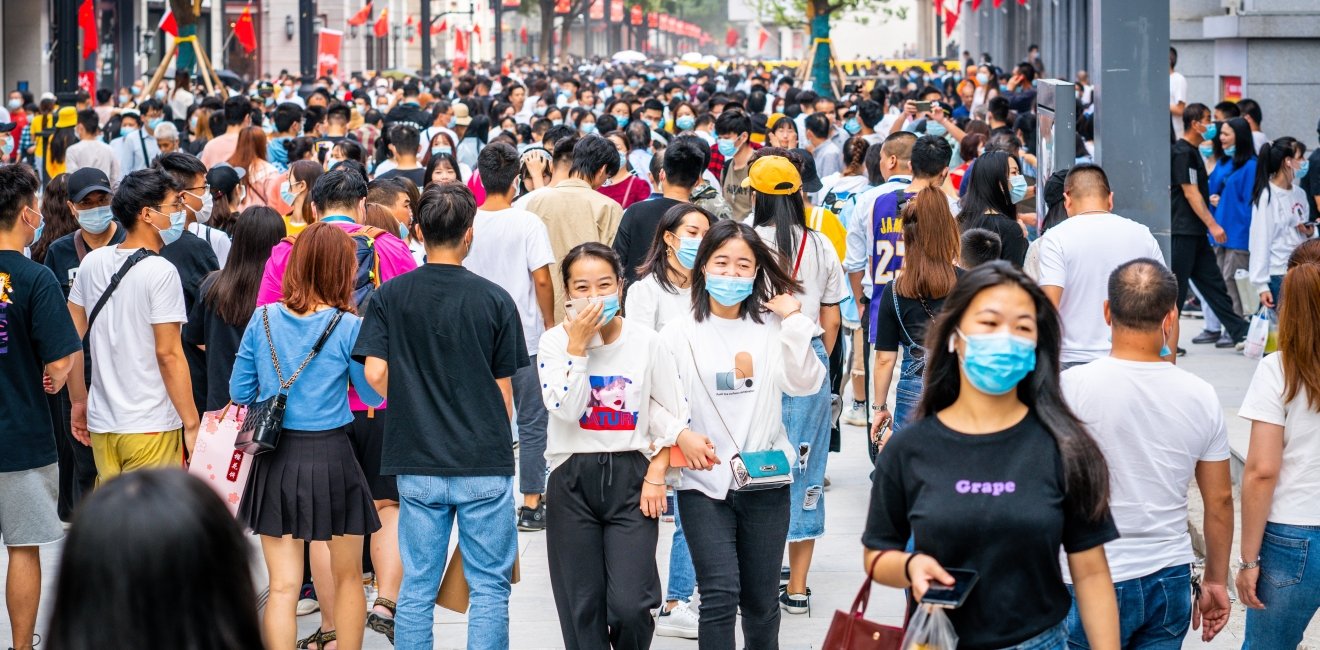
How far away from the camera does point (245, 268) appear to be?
621 cm

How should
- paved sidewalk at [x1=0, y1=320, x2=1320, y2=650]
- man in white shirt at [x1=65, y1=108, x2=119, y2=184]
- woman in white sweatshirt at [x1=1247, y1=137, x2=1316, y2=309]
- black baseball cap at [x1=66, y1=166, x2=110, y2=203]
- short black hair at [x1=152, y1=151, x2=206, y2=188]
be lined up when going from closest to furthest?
paved sidewalk at [x1=0, y1=320, x2=1320, y2=650] < black baseball cap at [x1=66, y1=166, x2=110, y2=203] < short black hair at [x1=152, y1=151, x2=206, y2=188] < woman in white sweatshirt at [x1=1247, y1=137, x2=1316, y2=309] < man in white shirt at [x1=65, y1=108, x2=119, y2=184]

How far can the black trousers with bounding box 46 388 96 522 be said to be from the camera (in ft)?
22.6

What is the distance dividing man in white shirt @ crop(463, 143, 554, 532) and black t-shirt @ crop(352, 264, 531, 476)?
2.29 metres

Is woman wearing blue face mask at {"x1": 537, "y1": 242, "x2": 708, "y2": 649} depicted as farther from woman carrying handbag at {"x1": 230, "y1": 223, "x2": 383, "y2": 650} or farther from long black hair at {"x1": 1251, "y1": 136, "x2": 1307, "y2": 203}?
long black hair at {"x1": 1251, "y1": 136, "x2": 1307, "y2": 203}

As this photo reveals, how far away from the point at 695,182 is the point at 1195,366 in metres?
5.01

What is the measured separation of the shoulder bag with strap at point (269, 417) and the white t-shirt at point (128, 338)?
31.6 inches

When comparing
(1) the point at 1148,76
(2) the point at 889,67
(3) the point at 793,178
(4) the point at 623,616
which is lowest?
(4) the point at 623,616

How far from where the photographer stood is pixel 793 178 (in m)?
6.54

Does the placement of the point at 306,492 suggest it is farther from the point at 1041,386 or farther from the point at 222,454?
the point at 1041,386

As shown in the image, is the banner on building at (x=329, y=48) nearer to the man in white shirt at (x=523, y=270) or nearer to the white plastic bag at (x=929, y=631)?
→ the man in white shirt at (x=523, y=270)

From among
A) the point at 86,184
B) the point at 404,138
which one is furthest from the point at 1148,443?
the point at 404,138

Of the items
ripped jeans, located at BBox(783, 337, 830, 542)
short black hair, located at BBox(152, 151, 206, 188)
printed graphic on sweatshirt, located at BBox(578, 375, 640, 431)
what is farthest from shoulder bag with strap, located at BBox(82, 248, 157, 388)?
ripped jeans, located at BBox(783, 337, 830, 542)

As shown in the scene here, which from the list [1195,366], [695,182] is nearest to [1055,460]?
[695,182]

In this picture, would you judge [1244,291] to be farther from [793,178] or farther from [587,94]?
[587,94]
